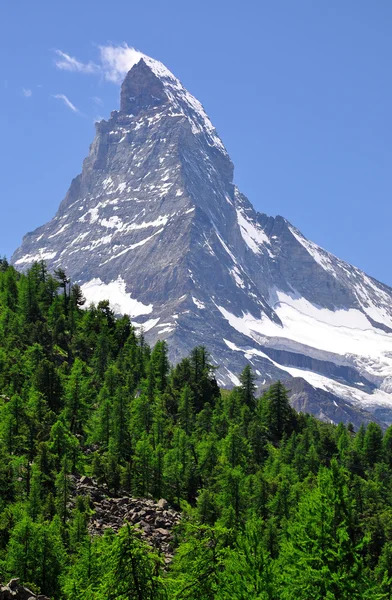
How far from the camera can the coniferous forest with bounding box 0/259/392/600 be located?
37750mm

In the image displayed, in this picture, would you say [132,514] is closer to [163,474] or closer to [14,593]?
[163,474]

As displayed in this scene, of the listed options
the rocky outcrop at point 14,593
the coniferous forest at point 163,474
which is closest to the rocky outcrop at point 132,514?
the coniferous forest at point 163,474

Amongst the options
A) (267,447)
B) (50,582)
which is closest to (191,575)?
(50,582)

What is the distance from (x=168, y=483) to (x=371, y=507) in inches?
1259

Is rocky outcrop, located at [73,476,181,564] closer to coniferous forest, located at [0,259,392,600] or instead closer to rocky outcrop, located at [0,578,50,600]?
coniferous forest, located at [0,259,392,600]

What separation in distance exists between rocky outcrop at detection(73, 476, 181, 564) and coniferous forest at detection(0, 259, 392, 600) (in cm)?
112

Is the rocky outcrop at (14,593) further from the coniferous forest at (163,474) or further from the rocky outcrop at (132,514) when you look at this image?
the rocky outcrop at (132,514)

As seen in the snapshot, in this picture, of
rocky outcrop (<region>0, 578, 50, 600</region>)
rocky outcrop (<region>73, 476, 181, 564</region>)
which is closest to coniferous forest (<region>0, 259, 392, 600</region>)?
rocky outcrop (<region>73, 476, 181, 564</region>)

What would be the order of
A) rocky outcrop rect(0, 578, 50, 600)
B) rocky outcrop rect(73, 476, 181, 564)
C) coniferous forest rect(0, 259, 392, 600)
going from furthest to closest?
rocky outcrop rect(73, 476, 181, 564)
rocky outcrop rect(0, 578, 50, 600)
coniferous forest rect(0, 259, 392, 600)

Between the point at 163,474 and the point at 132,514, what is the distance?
50.5 ft

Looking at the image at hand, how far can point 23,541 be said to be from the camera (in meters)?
64.2

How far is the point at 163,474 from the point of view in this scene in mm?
100812

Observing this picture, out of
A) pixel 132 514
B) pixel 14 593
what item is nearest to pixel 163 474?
pixel 132 514

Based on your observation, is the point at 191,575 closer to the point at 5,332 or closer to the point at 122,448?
the point at 122,448
